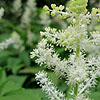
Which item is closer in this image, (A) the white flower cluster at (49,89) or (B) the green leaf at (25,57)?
(A) the white flower cluster at (49,89)

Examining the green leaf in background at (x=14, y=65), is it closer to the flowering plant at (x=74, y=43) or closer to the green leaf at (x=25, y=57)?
the green leaf at (x=25, y=57)

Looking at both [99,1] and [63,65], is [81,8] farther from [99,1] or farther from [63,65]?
[99,1]

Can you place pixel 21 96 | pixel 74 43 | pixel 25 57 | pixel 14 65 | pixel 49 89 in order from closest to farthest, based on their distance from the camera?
pixel 74 43
pixel 49 89
pixel 21 96
pixel 14 65
pixel 25 57

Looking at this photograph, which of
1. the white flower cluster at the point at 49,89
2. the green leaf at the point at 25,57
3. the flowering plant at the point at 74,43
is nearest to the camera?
the flowering plant at the point at 74,43

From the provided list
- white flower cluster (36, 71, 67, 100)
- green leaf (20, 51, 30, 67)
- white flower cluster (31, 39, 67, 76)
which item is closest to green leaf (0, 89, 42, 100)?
white flower cluster (36, 71, 67, 100)

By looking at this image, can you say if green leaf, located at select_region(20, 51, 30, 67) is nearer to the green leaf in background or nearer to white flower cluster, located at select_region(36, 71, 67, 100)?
the green leaf in background

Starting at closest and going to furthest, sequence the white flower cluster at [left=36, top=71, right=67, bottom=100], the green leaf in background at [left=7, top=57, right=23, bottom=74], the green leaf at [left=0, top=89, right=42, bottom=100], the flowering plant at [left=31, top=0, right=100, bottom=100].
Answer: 1. the flowering plant at [left=31, top=0, right=100, bottom=100]
2. the white flower cluster at [left=36, top=71, right=67, bottom=100]
3. the green leaf at [left=0, top=89, right=42, bottom=100]
4. the green leaf in background at [left=7, top=57, right=23, bottom=74]

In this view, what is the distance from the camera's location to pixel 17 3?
39.9ft

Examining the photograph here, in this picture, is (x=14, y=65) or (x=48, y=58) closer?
(x=48, y=58)

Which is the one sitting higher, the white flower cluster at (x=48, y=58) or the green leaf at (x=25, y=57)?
the green leaf at (x=25, y=57)

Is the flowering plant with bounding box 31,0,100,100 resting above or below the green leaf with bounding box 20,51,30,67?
below

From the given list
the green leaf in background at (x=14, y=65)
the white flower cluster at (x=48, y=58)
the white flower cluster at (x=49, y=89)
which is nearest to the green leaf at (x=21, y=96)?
the white flower cluster at (x=49, y=89)

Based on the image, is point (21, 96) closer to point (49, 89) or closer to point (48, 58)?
point (49, 89)

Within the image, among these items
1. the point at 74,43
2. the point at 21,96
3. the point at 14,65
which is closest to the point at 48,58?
the point at 74,43
